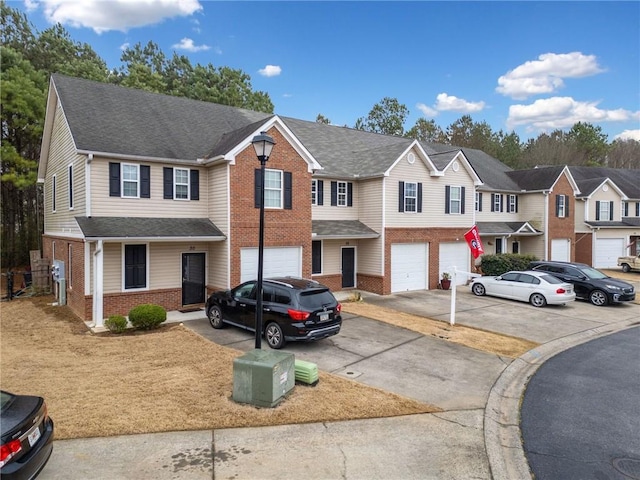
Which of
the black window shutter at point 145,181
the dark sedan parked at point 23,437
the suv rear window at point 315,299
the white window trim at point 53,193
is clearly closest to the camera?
the dark sedan parked at point 23,437

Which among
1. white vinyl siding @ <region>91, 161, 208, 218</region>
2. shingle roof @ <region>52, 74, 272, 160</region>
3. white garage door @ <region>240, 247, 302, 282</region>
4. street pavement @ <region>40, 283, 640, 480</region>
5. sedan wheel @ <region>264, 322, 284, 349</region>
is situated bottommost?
street pavement @ <region>40, 283, 640, 480</region>

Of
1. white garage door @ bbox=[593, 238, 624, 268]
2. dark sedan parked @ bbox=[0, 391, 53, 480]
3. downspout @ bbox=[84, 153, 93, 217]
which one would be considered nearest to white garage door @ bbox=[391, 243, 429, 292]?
downspout @ bbox=[84, 153, 93, 217]

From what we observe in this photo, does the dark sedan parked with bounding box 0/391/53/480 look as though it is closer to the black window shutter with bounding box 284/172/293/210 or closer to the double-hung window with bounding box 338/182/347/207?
the black window shutter with bounding box 284/172/293/210

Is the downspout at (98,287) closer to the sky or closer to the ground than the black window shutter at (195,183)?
closer to the ground

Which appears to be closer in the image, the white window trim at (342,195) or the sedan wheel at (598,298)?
the sedan wheel at (598,298)

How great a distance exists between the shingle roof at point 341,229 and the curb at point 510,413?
9.88 m

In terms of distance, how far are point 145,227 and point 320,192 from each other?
360 inches

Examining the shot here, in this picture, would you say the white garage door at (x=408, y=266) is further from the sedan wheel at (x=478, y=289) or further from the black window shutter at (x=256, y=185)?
the black window shutter at (x=256, y=185)

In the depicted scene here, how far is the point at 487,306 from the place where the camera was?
19.1 meters

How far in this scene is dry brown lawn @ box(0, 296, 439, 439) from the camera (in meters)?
7.13

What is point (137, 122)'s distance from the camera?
60.5 ft

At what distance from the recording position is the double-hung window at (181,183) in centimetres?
1738

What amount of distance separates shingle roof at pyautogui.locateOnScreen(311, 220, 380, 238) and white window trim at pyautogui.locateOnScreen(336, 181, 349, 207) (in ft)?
3.27

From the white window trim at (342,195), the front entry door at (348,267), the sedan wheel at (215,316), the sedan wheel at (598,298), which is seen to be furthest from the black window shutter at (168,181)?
the sedan wheel at (598,298)
